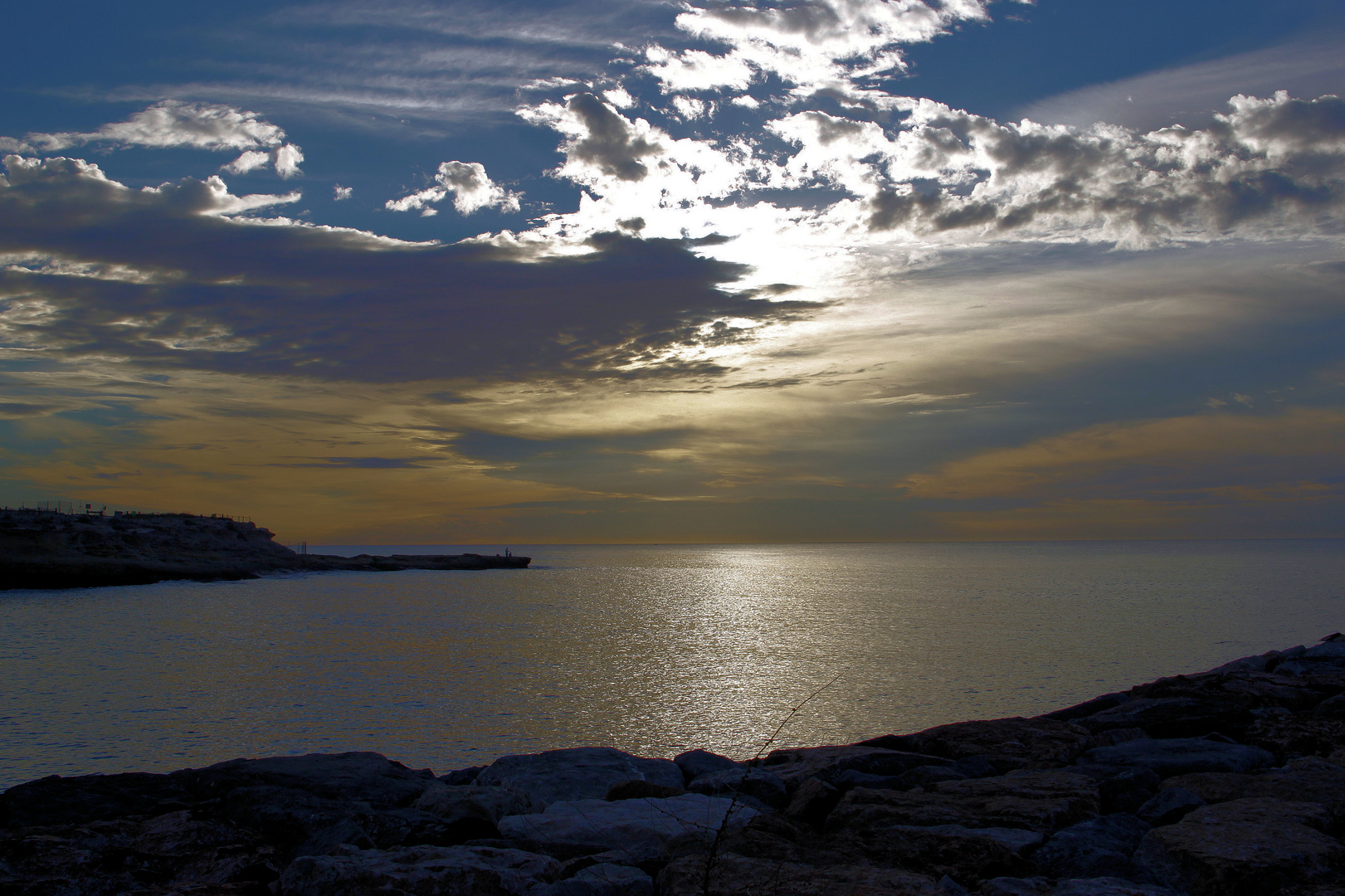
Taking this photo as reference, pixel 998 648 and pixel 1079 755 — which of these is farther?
pixel 998 648

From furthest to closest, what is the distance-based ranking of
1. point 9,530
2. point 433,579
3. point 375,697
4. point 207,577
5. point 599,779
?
point 433,579 < point 207,577 < point 9,530 < point 375,697 < point 599,779

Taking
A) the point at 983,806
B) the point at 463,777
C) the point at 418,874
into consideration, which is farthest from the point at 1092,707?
the point at 418,874

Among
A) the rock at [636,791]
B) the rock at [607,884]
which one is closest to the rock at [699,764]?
the rock at [636,791]

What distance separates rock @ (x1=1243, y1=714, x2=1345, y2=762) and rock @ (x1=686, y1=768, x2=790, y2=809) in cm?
720

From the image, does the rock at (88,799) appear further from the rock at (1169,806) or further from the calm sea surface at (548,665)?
the rock at (1169,806)

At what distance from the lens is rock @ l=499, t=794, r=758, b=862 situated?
7.49 metres

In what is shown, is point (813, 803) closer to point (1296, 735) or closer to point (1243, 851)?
point (1243, 851)

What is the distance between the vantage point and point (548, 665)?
1137 inches

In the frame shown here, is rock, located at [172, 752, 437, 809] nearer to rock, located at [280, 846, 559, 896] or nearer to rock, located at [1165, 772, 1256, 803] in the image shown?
rock, located at [280, 846, 559, 896]

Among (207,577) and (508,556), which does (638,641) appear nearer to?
(207,577)

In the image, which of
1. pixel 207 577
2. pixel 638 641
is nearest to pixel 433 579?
pixel 207 577

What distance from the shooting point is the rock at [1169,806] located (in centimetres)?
802

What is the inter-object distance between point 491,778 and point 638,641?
26.0 meters

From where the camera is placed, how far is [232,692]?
23125 millimetres
